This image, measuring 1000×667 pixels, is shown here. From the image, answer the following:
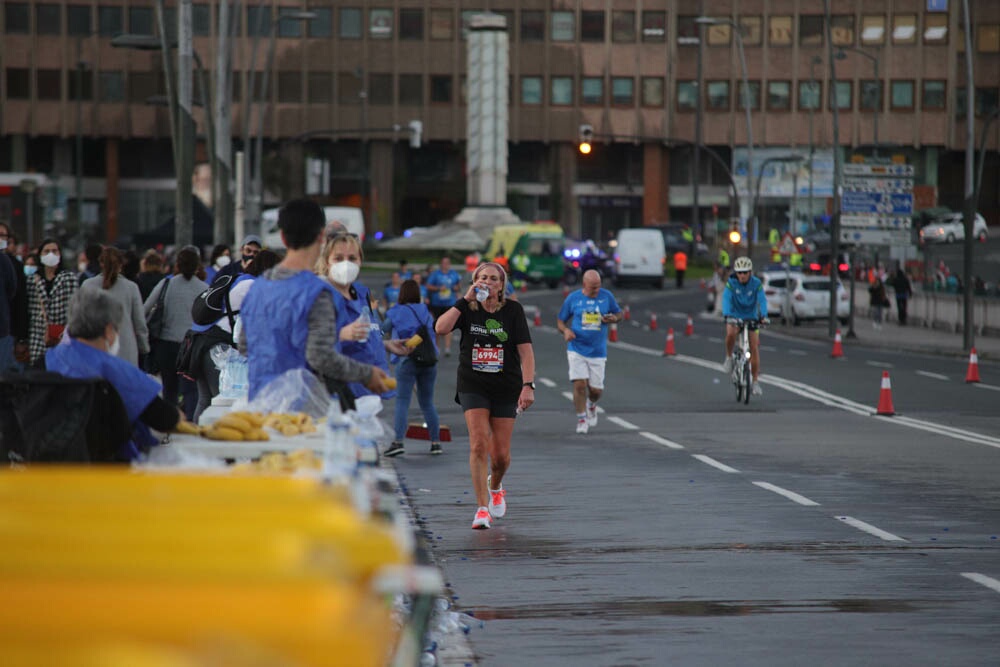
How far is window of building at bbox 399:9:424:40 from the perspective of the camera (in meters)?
108

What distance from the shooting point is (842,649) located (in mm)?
8305

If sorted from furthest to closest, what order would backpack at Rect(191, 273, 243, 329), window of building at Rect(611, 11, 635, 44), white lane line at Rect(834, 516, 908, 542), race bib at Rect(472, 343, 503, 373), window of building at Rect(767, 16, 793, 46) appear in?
window of building at Rect(767, 16, 793, 46), window of building at Rect(611, 11, 635, 44), backpack at Rect(191, 273, 243, 329), race bib at Rect(472, 343, 503, 373), white lane line at Rect(834, 516, 908, 542)

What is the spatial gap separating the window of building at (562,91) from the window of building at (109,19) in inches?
968

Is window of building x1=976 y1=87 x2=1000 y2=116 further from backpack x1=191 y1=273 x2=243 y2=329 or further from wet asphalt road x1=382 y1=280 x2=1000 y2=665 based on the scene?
backpack x1=191 y1=273 x2=243 y2=329

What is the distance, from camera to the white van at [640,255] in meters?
78.3

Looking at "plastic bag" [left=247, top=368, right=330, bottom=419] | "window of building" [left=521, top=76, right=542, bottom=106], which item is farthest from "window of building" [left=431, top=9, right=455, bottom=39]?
"plastic bag" [left=247, top=368, right=330, bottom=419]

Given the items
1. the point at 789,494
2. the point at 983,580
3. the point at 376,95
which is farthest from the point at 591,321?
the point at 376,95

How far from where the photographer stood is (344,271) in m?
8.67

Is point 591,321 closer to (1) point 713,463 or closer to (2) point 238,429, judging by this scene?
(1) point 713,463

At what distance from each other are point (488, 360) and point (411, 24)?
97.3 metres

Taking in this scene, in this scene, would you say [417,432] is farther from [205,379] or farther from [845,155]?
[845,155]

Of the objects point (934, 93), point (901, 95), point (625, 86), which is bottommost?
point (901, 95)

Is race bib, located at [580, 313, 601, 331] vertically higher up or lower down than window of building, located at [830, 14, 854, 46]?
lower down

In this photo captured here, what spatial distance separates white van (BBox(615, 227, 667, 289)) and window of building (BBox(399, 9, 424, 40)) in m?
32.0
